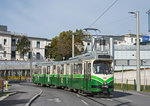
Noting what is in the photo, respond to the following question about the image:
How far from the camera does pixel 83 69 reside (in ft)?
67.9

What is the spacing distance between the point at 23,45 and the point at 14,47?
5.38 metres

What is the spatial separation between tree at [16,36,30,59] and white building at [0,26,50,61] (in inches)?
129

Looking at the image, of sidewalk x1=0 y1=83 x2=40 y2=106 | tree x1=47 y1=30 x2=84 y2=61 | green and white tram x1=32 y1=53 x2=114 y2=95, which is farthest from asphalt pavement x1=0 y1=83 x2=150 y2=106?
tree x1=47 y1=30 x2=84 y2=61

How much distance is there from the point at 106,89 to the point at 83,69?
2899mm

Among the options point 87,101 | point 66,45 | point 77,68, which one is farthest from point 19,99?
point 66,45

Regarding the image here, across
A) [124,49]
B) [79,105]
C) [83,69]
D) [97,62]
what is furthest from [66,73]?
[124,49]

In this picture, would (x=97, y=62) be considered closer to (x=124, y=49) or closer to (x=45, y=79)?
(x=45, y=79)

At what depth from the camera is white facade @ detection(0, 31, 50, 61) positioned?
77000 millimetres

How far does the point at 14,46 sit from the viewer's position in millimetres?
80312

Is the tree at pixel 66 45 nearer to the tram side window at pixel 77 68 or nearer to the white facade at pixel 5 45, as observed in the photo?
the white facade at pixel 5 45

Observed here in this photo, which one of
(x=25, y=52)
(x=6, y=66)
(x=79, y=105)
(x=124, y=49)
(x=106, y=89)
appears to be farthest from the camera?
(x=25, y=52)

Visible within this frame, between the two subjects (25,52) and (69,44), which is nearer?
(69,44)

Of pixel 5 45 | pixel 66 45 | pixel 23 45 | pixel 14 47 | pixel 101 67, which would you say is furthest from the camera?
pixel 14 47

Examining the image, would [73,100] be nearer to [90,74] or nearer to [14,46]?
[90,74]
